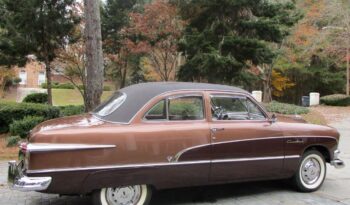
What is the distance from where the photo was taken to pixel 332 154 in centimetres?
738

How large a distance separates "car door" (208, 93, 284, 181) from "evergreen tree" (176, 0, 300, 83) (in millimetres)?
12533

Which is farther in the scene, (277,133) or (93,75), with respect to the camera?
(93,75)

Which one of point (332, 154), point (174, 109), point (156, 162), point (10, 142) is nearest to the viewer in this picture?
point (156, 162)

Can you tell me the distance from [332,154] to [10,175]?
16.5 feet

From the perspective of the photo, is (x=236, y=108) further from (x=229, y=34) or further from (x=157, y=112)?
(x=229, y=34)

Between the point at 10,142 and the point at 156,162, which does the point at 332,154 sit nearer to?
the point at 156,162

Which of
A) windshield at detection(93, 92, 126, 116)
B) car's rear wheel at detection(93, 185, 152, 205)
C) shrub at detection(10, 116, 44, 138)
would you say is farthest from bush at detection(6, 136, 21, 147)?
car's rear wheel at detection(93, 185, 152, 205)

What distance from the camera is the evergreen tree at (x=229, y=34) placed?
19766 mm

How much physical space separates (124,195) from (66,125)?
1182mm

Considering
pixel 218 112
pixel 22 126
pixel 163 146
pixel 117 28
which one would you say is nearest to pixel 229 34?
pixel 117 28

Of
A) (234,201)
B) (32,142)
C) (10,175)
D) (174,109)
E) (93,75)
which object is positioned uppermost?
(93,75)

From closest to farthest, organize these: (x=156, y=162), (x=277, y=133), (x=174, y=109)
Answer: (x=156, y=162) < (x=174, y=109) < (x=277, y=133)

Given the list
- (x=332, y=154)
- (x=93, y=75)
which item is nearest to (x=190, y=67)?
(x=93, y=75)

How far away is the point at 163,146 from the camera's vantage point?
19.1 feet
